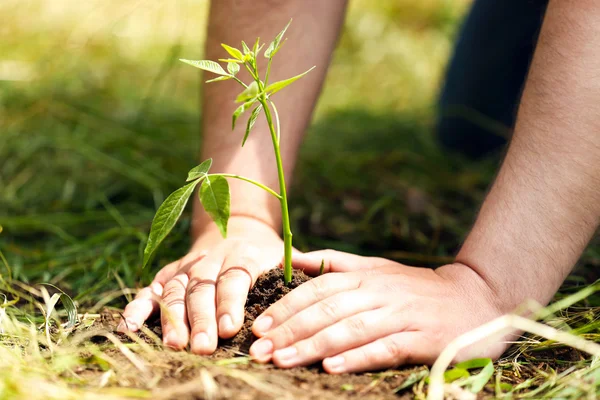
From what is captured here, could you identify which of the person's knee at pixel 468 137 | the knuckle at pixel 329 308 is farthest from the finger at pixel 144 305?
the person's knee at pixel 468 137

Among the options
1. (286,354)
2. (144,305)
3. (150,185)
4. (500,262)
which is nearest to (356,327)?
(286,354)

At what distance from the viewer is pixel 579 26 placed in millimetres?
1112

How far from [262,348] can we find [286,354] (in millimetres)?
46

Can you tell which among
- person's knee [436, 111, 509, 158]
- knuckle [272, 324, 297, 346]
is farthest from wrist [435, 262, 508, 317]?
person's knee [436, 111, 509, 158]

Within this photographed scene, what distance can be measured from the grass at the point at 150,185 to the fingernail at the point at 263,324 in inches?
3.6

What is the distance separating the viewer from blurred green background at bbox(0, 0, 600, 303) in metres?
1.75

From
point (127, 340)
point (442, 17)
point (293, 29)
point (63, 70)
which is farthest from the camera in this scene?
point (442, 17)

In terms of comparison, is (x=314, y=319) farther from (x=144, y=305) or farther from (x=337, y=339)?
(x=144, y=305)

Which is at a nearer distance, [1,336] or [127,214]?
[1,336]

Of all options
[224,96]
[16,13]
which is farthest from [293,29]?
[16,13]

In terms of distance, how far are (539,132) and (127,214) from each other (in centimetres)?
143

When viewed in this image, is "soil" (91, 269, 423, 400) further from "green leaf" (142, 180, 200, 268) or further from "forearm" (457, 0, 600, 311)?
"forearm" (457, 0, 600, 311)

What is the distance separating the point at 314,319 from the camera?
3.30 ft

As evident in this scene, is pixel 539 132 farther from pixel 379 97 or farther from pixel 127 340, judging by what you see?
pixel 379 97
